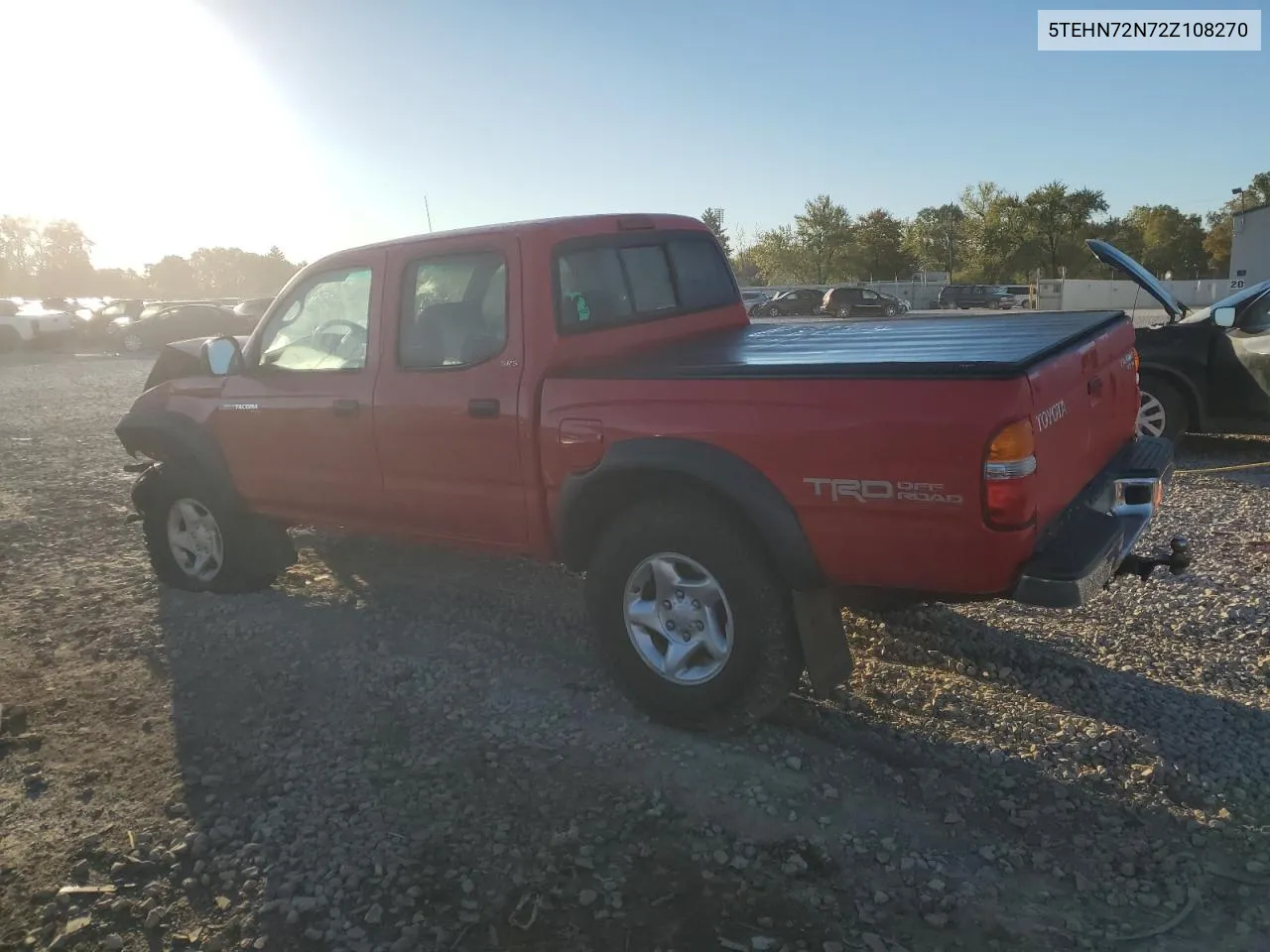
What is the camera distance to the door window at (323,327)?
4.74 m

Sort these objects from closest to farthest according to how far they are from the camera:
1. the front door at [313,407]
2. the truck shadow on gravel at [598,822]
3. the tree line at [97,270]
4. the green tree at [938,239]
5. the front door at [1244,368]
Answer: the truck shadow on gravel at [598,822], the front door at [313,407], the front door at [1244,368], the green tree at [938,239], the tree line at [97,270]

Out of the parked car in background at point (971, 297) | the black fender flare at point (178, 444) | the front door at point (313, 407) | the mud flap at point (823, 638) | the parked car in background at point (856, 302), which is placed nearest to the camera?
the mud flap at point (823, 638)

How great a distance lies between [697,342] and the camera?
15.2 feet

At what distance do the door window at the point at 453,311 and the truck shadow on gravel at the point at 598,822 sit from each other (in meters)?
1.45

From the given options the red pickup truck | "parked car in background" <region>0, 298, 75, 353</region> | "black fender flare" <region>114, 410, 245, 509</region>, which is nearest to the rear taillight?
the red pickup truck

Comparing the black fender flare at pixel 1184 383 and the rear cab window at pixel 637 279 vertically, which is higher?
the rear cab window at pixel 637 279

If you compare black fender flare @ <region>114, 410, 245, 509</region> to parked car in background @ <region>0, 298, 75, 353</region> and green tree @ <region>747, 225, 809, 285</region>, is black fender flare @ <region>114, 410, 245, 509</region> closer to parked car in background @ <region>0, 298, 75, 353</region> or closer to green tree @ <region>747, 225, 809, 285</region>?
parked car in background @ <region>0, 298, 75, 353</region>

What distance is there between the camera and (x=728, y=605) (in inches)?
139

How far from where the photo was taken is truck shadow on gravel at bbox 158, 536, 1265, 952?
2725mm

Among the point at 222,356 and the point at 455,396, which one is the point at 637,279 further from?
the point at 222,356

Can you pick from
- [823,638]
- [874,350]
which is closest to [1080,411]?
[874,350]

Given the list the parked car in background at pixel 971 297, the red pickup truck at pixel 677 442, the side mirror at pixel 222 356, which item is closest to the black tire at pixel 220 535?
the red pickup truck at pixel 677 442

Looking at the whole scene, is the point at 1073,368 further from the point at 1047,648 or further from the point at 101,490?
the point at 101,490

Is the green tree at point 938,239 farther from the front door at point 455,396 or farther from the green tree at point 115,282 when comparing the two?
the front door at point 455,396
